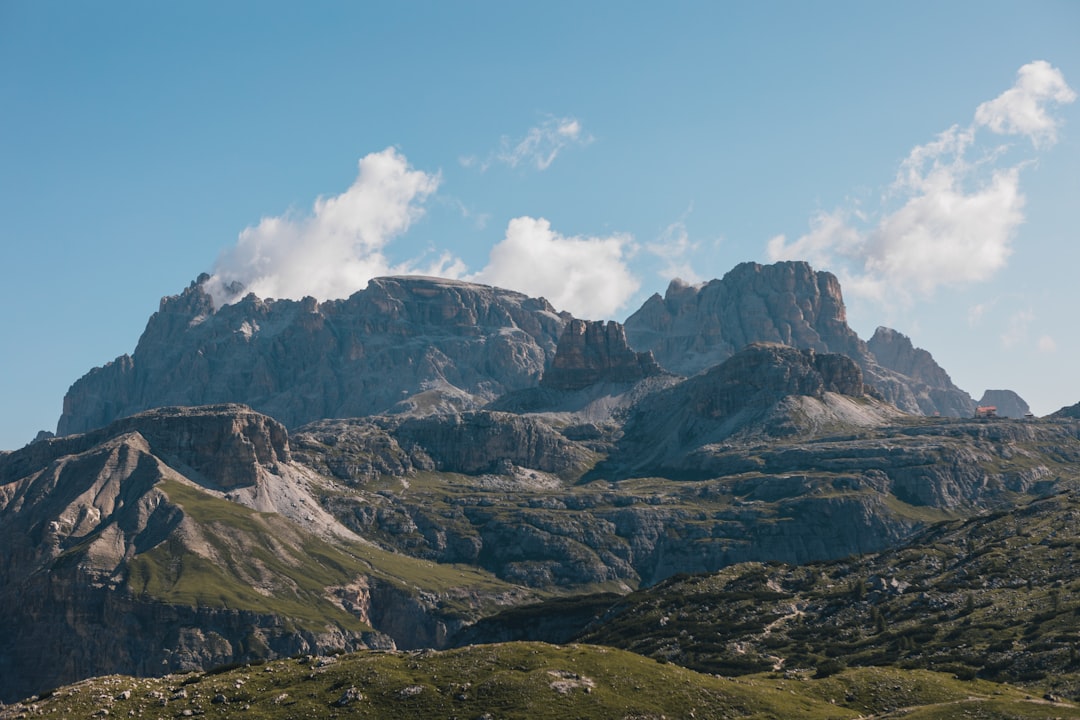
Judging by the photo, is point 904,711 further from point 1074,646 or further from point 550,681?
point 1074,646

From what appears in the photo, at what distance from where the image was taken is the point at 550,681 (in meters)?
115

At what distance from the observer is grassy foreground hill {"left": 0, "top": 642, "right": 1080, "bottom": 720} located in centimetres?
11000

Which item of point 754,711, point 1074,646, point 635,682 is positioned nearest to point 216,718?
point 635,682

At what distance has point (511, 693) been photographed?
112 m

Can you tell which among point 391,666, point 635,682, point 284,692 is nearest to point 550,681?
point 635,682

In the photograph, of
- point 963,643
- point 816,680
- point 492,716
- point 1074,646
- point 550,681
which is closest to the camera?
point 492,716

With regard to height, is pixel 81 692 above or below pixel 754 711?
above

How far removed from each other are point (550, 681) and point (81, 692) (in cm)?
4508

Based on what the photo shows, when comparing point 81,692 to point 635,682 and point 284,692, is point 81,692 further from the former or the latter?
point 635,682

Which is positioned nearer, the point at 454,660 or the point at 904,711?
the point at 904,711

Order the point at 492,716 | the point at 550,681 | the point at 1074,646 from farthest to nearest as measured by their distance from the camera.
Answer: the point at 1074,646 → the point at 550,681 → the point at 492,716

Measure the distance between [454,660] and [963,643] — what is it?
90.7 meters

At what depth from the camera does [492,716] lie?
355 ft

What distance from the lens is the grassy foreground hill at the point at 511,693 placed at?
4331 inches
